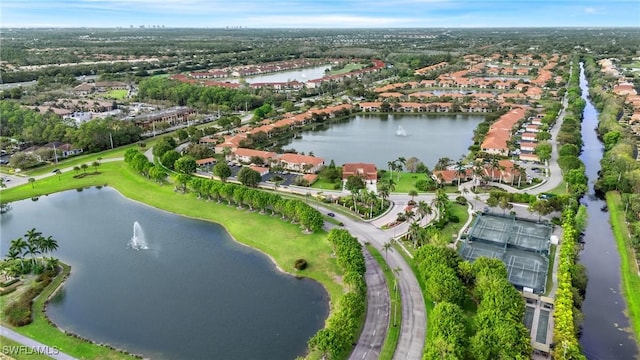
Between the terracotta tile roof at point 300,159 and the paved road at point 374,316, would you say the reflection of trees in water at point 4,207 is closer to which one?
the terracotta tile roof at point 300,159

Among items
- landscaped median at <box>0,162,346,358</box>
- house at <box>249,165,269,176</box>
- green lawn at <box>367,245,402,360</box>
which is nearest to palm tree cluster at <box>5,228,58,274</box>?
landscaped median at <box>0,162,346,358</box>

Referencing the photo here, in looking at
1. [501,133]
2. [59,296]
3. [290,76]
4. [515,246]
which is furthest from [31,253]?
[290,76]

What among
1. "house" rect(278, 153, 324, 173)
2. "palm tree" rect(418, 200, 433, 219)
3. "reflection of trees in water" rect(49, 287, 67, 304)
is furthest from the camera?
"house" rect(278, 153, 324, 173)

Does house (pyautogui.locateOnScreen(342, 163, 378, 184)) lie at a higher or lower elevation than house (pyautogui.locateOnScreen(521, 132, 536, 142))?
lower

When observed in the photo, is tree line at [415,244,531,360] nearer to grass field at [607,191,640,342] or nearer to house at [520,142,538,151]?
grass field at [607,191,640,342]

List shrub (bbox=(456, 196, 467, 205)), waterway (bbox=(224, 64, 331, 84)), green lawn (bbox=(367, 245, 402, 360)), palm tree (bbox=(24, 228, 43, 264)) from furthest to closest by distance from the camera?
waterway (bbox=(224, 64, 331, 84)) < shrub (bbox=(456, 196, 467, 205)) < palm tree (bbox=(24, 228, 43, 264)) < green lawn (bbox=(367, 245, 402, 360))

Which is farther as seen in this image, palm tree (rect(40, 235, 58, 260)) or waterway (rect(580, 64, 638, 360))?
palm tree (rect(40, 235, 58, 260))

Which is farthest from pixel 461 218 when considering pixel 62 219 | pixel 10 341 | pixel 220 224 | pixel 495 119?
pixel 495 119

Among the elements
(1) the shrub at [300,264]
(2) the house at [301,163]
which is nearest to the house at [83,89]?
(2) the house at [301,163]
